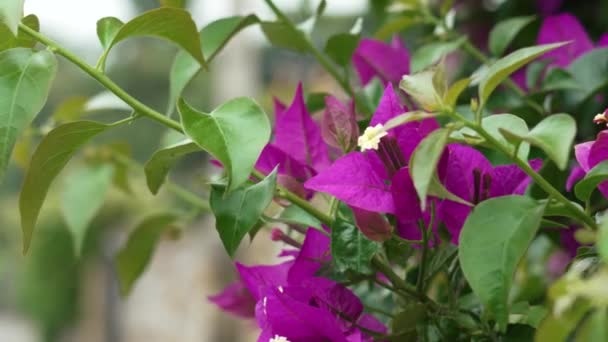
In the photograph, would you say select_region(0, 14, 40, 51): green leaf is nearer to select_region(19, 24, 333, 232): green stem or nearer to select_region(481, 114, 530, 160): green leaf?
select_region(19, 24, 333, 232): green stem

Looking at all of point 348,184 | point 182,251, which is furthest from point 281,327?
point 182,251

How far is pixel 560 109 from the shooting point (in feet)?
1.80

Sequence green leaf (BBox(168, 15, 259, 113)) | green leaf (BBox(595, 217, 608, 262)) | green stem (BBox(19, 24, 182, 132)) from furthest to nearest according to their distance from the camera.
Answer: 1. green leaf (BBox(168, 15, 259, 113))
2. green stem (BBox(19, 24, 182, 132))
3. green leaf (BBox(595, 217, 608, 262))

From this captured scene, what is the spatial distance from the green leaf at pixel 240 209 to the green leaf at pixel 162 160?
2 cm

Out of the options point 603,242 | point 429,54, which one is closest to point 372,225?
point 603,242

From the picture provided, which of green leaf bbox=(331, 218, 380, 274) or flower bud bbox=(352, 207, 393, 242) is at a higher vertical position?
flower bud bbox=(352, 207, 393, 242)

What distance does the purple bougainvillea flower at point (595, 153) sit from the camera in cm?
31

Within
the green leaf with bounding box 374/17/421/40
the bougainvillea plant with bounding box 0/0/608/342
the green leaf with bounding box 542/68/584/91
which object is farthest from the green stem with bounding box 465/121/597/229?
the green leaf with bounding box 374/17/421/40

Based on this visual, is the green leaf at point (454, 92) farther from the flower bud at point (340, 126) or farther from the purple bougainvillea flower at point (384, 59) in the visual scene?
the purple bougainvillea flower at point (384, 59)

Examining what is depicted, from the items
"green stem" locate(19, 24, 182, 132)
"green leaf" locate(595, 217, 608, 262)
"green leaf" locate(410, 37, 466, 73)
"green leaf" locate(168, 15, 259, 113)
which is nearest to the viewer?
"green leaf" locate(595, 217, 608, 262)

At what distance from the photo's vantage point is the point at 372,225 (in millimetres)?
343

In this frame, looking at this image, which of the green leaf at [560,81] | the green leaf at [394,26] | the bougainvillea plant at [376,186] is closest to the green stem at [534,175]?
the bougainvillea plant at [376,186]

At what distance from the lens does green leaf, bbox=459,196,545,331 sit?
10.7 inches

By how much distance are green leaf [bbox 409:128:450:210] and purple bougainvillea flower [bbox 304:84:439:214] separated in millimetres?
65
